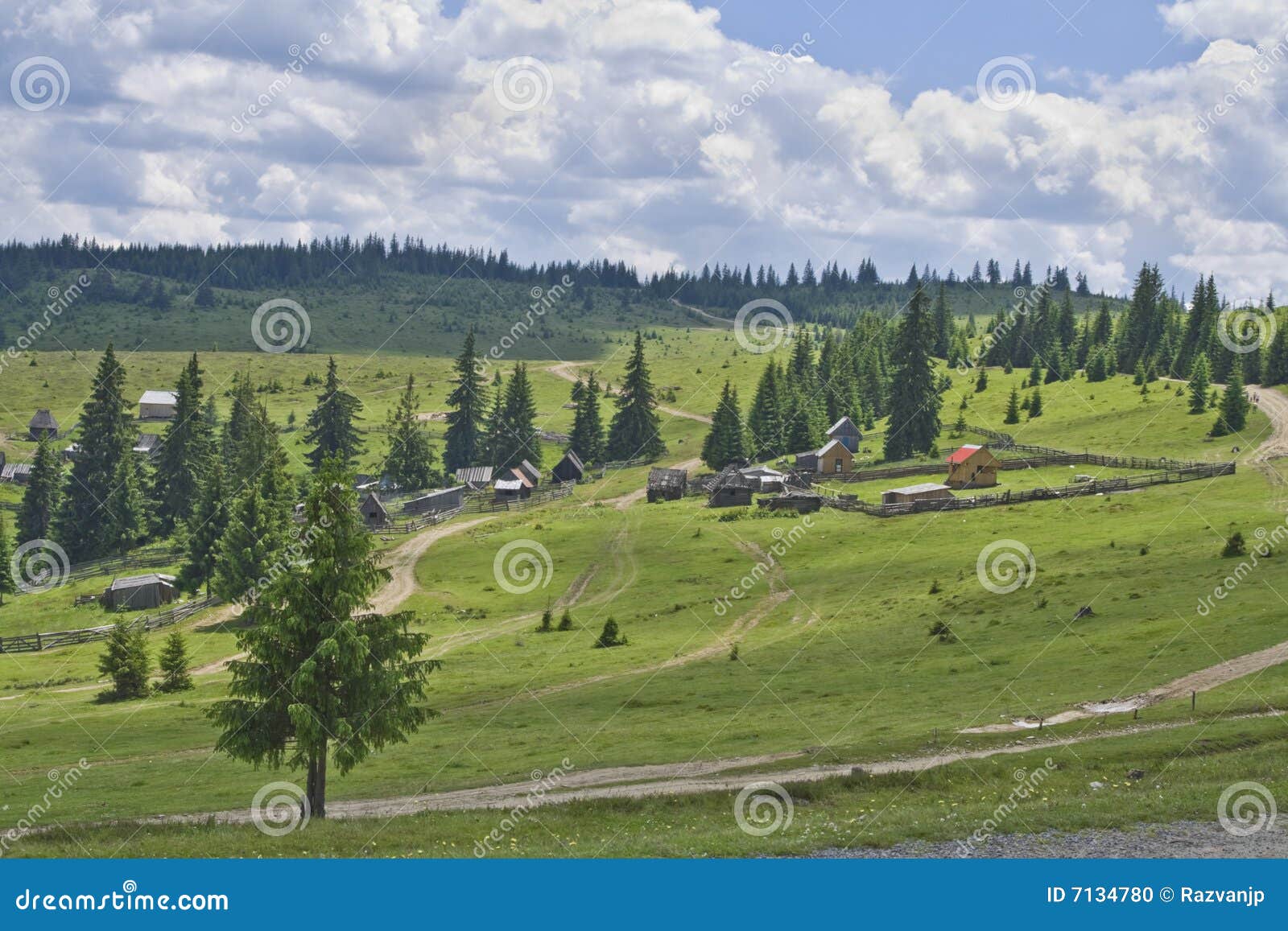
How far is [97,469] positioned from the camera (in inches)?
4173

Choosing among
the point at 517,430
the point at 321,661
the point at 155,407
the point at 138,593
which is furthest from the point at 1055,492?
the point at 155,407

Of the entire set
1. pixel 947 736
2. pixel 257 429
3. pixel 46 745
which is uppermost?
pixel 257 429

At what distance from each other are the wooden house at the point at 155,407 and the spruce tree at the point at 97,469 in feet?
172

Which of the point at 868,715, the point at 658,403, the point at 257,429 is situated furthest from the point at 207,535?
the point at 658,403

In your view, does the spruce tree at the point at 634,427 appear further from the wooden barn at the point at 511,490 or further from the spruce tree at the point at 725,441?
the wooden barn at the point at 511,490

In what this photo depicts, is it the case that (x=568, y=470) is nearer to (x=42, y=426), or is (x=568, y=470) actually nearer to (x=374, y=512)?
(x=374, y=512)

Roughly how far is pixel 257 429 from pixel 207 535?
18901mm

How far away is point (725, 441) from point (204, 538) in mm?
54365

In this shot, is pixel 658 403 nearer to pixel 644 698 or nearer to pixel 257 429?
pixel 257 429

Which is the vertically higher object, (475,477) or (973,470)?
(973,470)

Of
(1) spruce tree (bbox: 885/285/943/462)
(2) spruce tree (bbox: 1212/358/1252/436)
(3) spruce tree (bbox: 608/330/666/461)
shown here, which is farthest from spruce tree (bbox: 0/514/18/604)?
(2) spruce tree (bbox: 1212/358/1252/436)

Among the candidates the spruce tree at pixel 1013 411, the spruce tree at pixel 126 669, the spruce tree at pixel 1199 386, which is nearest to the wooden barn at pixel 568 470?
the spruce tree at pixel 1013 411

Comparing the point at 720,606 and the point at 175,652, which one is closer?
the point at 175,652

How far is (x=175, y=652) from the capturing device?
54.7 metres
